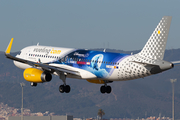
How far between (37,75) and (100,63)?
1052 cm

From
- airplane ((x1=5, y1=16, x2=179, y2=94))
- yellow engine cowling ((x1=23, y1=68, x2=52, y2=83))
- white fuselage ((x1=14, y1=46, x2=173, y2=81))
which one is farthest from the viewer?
yellow engine cowling ((x1=23, y1=68, x2=52, y2=83))

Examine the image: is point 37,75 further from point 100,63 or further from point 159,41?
point 159,41

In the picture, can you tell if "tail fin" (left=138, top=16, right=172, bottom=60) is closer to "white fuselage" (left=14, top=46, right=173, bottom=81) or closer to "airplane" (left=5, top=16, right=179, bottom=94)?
"airplane" (left=5, top=16, right=179, bottom=94)

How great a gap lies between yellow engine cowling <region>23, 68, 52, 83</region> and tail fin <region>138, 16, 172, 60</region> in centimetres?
1627

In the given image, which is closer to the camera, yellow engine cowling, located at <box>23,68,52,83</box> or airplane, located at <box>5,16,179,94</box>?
airplane, located at <box>5,16,179,94</box>

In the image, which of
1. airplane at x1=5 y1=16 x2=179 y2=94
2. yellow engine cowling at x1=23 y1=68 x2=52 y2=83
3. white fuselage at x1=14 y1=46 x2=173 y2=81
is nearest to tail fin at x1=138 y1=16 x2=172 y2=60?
airplane at x1=5 y1=16 x2=179 y2=94

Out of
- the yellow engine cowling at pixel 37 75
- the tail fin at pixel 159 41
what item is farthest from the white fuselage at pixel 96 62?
the yellow engine cowling at pixel 37 75

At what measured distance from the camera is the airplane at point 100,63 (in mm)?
59375

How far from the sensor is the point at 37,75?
6531 cm

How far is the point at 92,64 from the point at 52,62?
8.34 meters

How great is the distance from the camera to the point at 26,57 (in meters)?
73.3

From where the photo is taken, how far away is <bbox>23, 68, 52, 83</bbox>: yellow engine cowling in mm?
64938

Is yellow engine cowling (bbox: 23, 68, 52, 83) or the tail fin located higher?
the tail fin

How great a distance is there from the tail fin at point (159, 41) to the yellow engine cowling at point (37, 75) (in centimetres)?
1627
